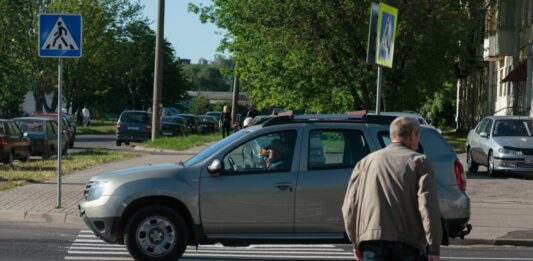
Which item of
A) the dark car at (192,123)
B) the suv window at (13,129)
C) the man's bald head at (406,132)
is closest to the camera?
the man's bald head at (406,132)

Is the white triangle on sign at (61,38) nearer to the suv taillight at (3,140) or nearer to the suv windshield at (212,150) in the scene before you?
the suv windshield at (212,150)

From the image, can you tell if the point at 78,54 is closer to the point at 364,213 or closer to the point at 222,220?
the point at 222,220

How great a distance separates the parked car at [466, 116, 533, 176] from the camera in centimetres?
2362

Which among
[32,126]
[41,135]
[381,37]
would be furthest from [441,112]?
[381,37]

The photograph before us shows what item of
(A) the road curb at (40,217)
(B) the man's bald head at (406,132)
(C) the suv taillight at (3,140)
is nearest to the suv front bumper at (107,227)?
(A) the road curb at (40,217)

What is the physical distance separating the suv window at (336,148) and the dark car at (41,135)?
72.7 feet

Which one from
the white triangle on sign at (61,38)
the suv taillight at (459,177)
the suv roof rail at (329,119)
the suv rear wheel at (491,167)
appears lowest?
the suv rear wheel at (491,167)

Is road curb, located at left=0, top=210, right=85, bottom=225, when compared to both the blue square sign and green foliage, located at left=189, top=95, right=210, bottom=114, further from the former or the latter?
green foliage, located at left=189, top=95, right=210, bottom=114

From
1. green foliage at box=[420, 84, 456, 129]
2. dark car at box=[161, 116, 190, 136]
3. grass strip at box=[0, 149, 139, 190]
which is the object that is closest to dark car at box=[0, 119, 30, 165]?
grass strip at box=[0, 149, 139, 190]

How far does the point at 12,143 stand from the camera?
27969mm

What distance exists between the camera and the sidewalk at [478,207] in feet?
44.6

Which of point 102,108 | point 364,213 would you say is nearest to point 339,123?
point 364,213

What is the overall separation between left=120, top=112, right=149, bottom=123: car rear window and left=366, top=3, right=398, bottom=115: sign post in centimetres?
2921

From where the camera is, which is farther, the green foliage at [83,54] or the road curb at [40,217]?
the green foliage at [83,54]
